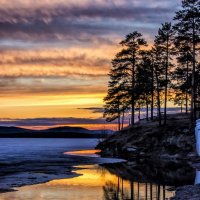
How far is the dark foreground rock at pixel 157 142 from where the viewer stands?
51.1 m

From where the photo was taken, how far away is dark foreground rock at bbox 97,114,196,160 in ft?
168

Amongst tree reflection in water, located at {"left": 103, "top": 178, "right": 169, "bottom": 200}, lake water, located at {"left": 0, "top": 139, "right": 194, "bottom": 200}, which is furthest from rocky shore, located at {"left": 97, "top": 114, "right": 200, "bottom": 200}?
tree reflection in water, located at {"left": 103, "top": 178, "right": 169, "bottom": 200}

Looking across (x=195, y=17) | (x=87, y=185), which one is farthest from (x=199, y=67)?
(x=87, y=185)

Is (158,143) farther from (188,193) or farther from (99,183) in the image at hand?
(188,193)

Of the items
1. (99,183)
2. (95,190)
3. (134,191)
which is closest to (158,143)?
(99,183)

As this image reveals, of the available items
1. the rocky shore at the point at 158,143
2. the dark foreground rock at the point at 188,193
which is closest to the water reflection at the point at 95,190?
the dark foreground rock at the point at 188,193

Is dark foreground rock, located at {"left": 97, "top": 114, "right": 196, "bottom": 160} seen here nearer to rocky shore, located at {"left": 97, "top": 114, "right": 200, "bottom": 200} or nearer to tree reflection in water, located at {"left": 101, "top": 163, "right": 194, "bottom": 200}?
rocky shore, located at {"left": 97, "top": 114, "right": 200, "bottom": 200}

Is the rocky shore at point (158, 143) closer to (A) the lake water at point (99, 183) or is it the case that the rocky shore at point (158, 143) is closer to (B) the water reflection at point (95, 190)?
(A) the lake water at point (99, 183)

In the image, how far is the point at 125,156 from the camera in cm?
5697

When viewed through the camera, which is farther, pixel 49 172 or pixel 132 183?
pixel 49 172

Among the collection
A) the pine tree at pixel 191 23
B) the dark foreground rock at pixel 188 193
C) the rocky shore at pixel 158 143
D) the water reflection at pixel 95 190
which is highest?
the pine tree at pixel 191 23

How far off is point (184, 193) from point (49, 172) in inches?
711

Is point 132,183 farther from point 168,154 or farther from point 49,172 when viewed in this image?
point 168,154

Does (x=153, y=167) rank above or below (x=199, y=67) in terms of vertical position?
below
